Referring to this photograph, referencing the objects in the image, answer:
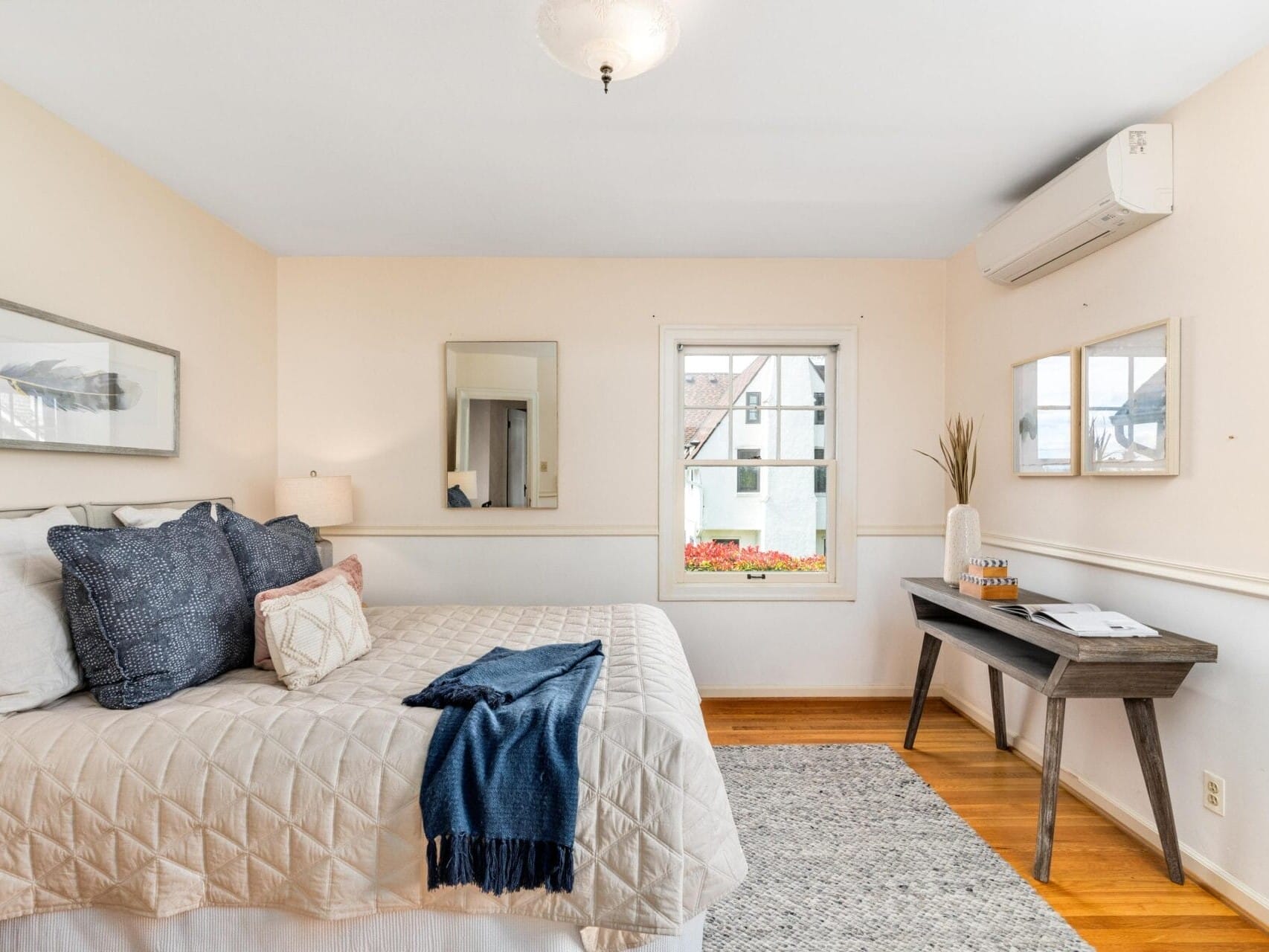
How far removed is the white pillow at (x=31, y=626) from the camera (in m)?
1.68

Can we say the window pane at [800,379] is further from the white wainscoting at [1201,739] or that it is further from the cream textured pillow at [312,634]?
the cream textured pillow at [312,634]

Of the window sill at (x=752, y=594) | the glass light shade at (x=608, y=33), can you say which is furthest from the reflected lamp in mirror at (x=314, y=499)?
the glass light shade at (x=608, y=33)

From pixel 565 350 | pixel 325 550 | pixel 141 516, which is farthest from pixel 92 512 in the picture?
pixel 565 350

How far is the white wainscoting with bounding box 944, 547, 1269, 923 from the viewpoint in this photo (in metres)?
1.89

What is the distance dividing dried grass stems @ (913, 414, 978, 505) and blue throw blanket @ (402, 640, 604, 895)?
212 centimetres

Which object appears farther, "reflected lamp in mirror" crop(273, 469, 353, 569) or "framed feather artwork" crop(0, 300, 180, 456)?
"reflected lamp in mirror" crop(273, 469, 353, 569)

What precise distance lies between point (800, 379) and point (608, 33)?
2.57 metres

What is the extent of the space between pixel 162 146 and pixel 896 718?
4.15 metres

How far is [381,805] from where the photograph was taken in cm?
151

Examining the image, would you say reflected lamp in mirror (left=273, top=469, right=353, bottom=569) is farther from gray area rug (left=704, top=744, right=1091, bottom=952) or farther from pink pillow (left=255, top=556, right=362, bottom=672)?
gray area rug (left=704, top=744, right=1091, bottom=952)

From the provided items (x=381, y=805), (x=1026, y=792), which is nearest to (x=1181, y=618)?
(x=1026, y=792)

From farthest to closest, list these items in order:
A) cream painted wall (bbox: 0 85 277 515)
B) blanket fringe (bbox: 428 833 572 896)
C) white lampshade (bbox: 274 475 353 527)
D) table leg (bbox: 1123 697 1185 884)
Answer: white lampshade (bbox: 274 475 353 527)
cream painted wall (bbox: 0 85 277 515)
table leg (bbox: 1123 697 1185 884)
blanket fringe (bbox: 428 833 572 896)

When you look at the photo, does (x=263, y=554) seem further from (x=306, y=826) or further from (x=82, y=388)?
(x=306, y=826)

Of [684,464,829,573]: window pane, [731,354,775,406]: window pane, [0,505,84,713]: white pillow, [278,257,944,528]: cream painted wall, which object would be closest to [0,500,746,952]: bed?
[0,505,84,713]: white pillow
